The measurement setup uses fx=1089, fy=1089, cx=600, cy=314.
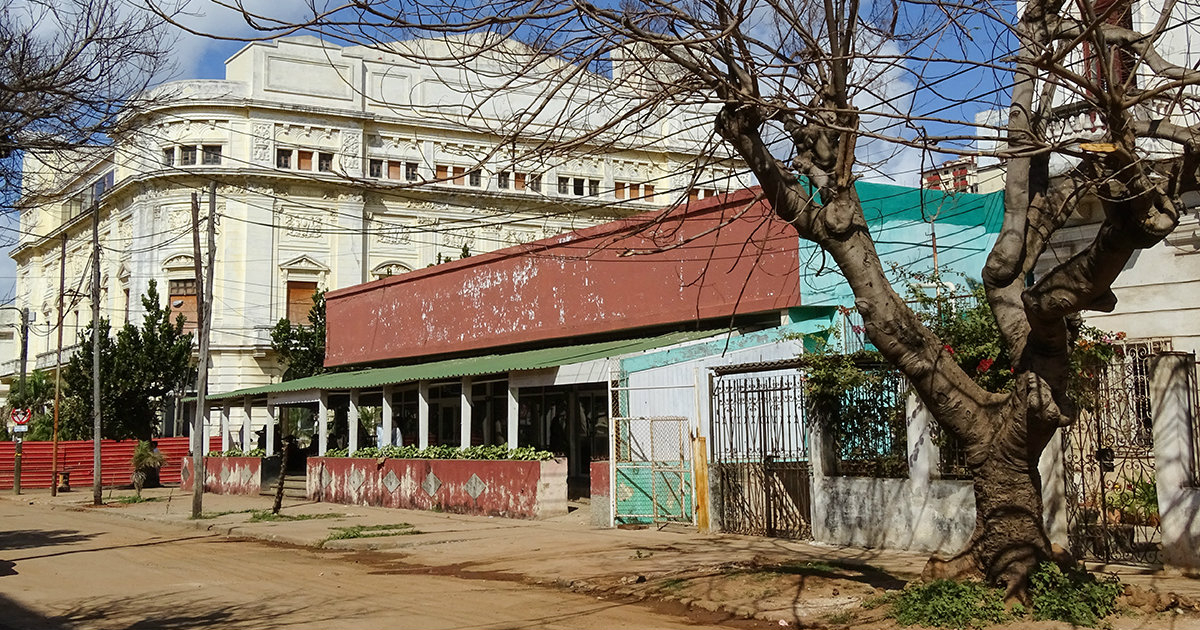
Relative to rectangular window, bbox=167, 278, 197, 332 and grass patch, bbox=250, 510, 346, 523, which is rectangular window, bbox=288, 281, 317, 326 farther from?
grass patch, bbox=250, 510, 346, 523

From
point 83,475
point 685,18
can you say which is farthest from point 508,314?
point 83,475

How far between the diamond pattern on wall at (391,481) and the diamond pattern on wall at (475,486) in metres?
2.90

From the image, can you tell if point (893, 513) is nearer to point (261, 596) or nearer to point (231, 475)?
point (261, 596)

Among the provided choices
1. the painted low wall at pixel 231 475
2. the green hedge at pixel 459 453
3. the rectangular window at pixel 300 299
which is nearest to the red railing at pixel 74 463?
the painted low wall at pixel 231 475

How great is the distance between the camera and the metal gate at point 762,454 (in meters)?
14.6

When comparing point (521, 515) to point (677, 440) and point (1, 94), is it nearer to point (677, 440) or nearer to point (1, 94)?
point (677, 440)

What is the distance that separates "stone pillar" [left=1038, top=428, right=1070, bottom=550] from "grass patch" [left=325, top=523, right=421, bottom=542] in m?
9.98

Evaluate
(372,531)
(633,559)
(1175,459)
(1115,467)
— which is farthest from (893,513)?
(372,531)

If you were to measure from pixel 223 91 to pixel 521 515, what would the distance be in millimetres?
32197

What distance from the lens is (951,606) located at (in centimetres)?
807

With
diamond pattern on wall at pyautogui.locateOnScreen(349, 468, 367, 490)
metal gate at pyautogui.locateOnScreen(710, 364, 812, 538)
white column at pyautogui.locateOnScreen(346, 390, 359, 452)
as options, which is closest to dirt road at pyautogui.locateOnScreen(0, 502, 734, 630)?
metal gate at pyautogui.locateOnScreen(710, 364, 812, 538)

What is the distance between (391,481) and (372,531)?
5.57 metres

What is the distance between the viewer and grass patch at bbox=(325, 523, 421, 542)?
17281mm

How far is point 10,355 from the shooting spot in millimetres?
75688
